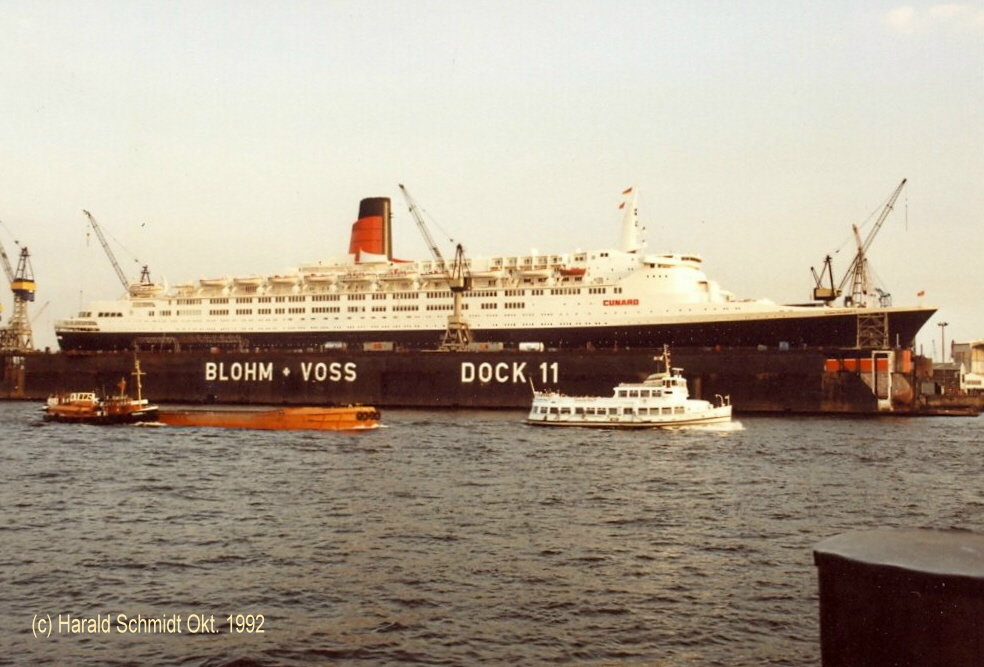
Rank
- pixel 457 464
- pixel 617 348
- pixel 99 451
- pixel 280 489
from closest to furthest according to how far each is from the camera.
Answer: pixel 280 489 → pixel 457 464 → pixel 99 451 → pixel 617 348

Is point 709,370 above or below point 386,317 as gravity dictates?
below

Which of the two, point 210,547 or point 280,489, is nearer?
point 210,547

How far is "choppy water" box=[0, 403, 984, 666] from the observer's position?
504 inches

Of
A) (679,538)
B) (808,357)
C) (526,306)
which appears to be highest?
(526,306)

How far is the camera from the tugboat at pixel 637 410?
4534cm

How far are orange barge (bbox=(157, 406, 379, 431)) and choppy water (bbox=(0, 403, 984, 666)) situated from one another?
26.3 feet

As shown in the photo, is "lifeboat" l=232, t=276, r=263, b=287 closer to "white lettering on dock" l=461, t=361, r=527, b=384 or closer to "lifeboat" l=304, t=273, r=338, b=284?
"lifeboat" l=304, t=273, r=338, b=284

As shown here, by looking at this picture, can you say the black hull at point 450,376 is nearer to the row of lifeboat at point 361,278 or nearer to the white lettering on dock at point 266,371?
the white lettering on dock at point 266,371

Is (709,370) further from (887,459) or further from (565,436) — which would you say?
(887,459)

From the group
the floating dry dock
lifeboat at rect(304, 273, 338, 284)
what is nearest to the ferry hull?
the floating dry dock

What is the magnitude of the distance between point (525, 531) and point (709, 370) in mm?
38899

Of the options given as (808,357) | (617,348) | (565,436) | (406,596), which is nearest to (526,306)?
(617,348)

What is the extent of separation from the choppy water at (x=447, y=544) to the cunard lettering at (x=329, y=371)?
83.4 ft

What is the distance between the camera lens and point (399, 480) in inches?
1084
